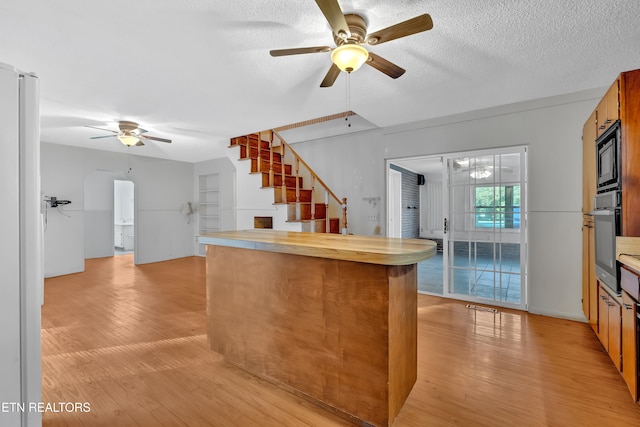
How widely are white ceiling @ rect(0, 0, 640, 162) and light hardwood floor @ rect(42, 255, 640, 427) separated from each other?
2589mm

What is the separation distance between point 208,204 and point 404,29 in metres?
7.24

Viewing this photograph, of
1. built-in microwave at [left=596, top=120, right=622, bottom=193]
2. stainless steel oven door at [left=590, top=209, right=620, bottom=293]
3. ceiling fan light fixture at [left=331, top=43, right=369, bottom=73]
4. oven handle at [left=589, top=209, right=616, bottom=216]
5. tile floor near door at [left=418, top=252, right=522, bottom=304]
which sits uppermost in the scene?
ceiling fan light fixture at [left=331, top=43, right=369, bottom=73]

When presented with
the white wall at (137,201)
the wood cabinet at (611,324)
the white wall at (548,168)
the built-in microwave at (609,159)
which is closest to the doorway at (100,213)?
the white wall at (137,201)

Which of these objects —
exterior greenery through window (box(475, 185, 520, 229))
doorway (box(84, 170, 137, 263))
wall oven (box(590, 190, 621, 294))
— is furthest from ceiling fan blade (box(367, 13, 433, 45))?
doorway (box(84, 170, 137, 263))

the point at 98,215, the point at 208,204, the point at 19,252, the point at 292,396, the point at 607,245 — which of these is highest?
the point at 208,204

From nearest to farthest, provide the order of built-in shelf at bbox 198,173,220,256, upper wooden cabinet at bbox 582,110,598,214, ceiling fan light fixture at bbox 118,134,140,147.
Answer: upper wooden cabinet at bbox 582,110,598,214, ceiling fan light fixture at bbox 118,134,140,147, built-in shelf at bbox 198,173,220,256

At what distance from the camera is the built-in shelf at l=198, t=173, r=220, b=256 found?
26.2 feet

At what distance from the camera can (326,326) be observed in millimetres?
1783

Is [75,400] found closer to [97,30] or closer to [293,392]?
[293,392]

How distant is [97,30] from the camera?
2.18m

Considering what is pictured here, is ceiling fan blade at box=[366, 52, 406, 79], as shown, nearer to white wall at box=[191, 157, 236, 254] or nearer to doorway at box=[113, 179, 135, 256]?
white wall at box=[191, 157, 236, 254]

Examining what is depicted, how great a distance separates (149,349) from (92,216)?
677 centimetres

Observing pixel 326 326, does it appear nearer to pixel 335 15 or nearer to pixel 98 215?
pixel 335 15

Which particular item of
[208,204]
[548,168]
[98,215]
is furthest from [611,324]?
[98,215]
